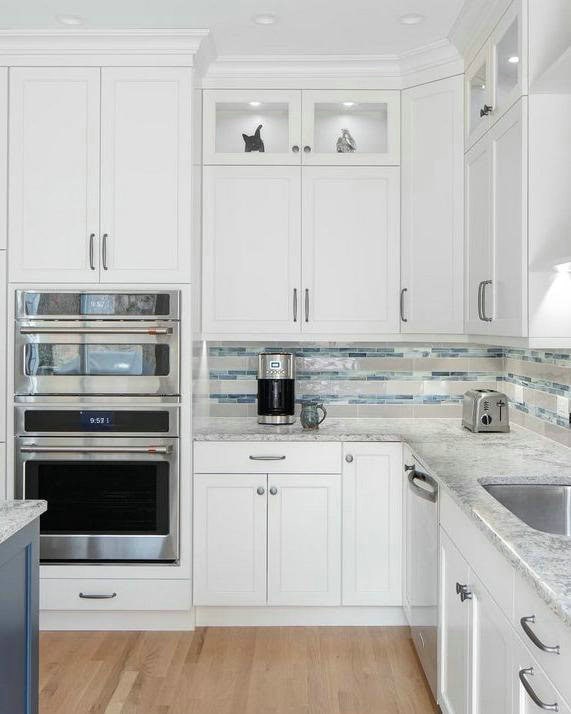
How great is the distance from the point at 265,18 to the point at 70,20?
826mm

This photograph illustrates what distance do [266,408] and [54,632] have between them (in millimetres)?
1416

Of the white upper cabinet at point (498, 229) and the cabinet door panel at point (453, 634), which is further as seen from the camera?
the white upper cabinet at point (498, 229)

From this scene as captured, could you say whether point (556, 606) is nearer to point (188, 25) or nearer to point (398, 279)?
point (398, 279)

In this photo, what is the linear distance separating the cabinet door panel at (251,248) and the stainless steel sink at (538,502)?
5.10ft

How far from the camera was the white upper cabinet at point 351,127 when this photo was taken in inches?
137

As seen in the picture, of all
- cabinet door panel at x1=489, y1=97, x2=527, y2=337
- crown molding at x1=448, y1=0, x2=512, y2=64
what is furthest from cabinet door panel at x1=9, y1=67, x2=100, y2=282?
cabinet door panel at x1=489, y1=97, x2=527, y2=337

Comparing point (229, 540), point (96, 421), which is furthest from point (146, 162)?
point (229, 540)

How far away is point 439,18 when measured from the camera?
9.84 feet

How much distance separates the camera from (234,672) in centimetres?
286

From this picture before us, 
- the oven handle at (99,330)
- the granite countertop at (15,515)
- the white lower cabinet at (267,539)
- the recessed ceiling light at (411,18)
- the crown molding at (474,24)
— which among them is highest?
the recessed ceiling light at (411,18)

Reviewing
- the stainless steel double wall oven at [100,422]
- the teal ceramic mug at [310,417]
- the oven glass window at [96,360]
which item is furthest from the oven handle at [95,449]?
the teal ceramic mug at [310,417]

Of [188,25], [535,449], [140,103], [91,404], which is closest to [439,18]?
[188,25]

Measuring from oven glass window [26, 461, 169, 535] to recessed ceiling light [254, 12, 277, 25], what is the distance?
1.96m

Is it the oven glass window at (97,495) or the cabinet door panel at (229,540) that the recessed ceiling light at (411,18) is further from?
the oven glass window at (97,495)
